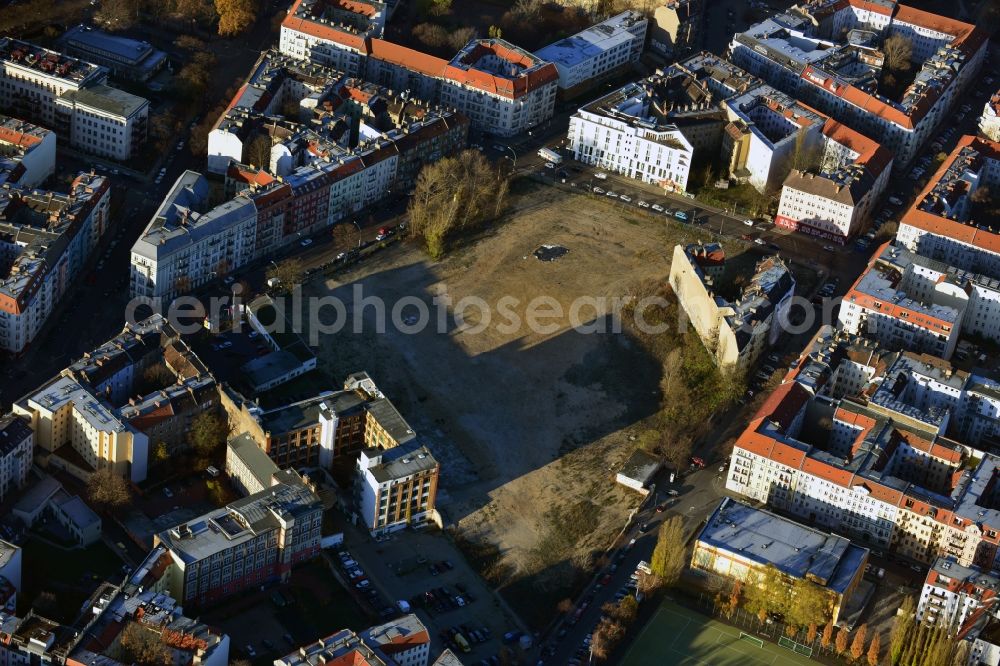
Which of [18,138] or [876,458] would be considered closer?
[876,458]

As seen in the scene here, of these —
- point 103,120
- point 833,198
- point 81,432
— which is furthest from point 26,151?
point 833,198

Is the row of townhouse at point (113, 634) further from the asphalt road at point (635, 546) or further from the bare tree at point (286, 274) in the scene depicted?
the bare tree at point (286, 274)

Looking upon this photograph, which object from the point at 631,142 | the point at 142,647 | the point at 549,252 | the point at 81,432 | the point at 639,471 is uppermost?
the point at 631,142

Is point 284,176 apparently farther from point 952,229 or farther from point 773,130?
point 952,229

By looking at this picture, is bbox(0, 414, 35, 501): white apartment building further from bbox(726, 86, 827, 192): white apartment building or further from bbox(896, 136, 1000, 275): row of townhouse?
bbox(896, 136, 1000, 275): row of townhouse

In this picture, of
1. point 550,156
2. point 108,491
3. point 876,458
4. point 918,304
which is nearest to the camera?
point 108,491

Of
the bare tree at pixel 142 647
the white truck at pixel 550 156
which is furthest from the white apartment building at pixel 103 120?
the bare tree at pixel 142 647

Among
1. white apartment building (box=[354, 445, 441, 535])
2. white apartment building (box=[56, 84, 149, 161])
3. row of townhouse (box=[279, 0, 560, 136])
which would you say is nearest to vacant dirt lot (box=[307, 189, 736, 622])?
white apartment building (box=[354, 445, 441, 535])
